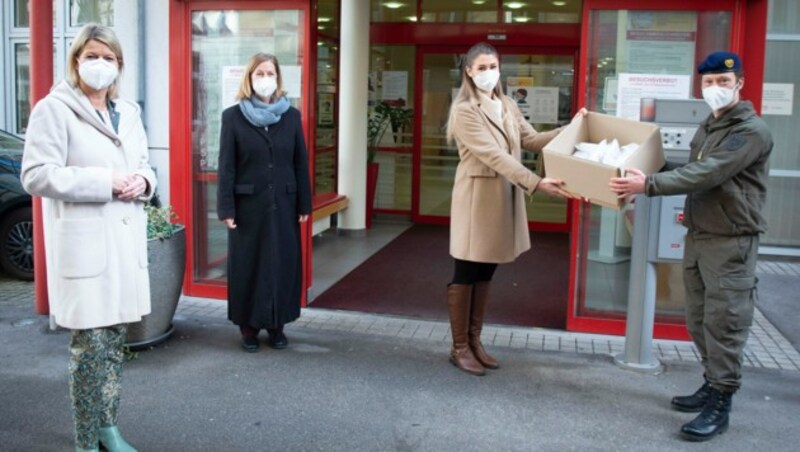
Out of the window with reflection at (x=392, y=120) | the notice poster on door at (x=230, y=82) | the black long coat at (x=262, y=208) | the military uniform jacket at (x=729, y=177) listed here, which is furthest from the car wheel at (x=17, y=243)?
the military uniform jacket at (x=729, y=177)

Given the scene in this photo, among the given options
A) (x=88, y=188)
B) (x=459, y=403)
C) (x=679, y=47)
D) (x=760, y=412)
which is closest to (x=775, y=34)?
(x=679, y=47)

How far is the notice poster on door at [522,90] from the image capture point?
34.9 feet

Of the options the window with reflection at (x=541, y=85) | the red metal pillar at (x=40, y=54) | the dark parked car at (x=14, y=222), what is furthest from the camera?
the window with reflection at (x=541, y=85)

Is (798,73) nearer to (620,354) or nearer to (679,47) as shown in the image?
(679,47)

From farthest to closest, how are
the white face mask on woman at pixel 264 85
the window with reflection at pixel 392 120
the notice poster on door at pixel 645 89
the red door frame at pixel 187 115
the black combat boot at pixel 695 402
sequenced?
1. the window with reflection at pixel 392 120
2. the red door frame at pixel 187 115
3. the notice poster on door at pixel 645 89
4. the white face mask on woman at pixel 264 85
5. the black combat boot at pixel 695 402

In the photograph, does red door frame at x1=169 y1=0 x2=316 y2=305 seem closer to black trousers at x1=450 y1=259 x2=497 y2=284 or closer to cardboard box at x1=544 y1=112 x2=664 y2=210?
black trousers at x1=450 y1=259 x2=497 y2=284

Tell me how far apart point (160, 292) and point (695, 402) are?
11.1 ft

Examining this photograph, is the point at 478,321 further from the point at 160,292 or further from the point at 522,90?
the point at 522,90

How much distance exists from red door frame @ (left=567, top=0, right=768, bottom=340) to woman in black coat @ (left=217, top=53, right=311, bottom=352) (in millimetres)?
1986

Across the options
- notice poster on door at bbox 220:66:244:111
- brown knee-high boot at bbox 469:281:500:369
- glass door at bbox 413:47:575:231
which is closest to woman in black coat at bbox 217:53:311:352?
notice poster on door at bbox 220:66:244:111

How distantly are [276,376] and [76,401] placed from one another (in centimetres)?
150

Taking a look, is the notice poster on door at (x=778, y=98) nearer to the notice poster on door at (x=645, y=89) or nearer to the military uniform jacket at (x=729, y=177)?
the notice poster on door at (x=645, y=89)

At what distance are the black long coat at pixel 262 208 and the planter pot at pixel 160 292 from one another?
0.39m

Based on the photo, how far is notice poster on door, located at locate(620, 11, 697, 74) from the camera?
5.62 metres
